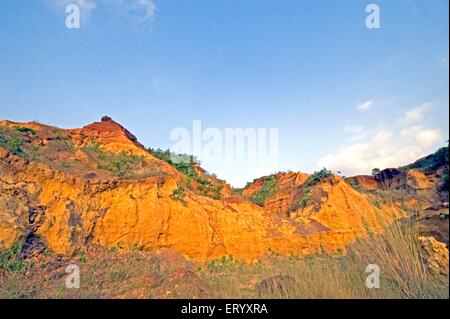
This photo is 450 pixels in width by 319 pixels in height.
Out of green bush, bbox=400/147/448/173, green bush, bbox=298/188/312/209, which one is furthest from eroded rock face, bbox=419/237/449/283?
green bush, bbox=400/147/448/173

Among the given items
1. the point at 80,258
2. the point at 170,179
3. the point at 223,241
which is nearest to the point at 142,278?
the point at 80,258

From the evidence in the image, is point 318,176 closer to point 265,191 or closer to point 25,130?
point 265,191

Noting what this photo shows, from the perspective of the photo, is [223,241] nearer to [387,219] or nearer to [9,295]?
[9,295]

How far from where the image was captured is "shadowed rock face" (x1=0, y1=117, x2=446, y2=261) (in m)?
9.36

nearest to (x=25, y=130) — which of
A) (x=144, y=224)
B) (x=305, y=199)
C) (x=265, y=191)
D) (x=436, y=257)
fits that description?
(x=144, y=224)

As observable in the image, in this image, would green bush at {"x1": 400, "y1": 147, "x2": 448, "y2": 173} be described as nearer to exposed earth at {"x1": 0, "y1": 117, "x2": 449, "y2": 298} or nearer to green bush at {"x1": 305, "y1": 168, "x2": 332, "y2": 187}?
green bush at {"x1": 305, "y1": 168, "x2": 332, "y2": 187}

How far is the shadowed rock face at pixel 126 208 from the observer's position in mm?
9359

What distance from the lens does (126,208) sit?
432 inches

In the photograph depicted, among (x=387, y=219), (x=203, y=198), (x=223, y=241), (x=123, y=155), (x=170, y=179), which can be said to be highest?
(x=123, y=155)

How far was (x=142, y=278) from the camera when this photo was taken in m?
7.62

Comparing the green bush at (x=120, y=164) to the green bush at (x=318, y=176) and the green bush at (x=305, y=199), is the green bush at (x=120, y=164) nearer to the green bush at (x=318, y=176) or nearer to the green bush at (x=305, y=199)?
the green bush at (x=305, y=199)

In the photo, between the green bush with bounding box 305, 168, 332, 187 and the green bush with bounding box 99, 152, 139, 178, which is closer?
the green bush with bounding box 99, 152, 139, 178
